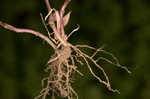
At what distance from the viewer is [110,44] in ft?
3.28

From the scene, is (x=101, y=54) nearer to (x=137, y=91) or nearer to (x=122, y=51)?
(x=122, y=51)

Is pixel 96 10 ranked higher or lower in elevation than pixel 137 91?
higher

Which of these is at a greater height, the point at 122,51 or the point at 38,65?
the point at 122,51

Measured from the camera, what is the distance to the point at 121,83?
1.01 metres

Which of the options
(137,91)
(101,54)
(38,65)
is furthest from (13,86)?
(137,91)

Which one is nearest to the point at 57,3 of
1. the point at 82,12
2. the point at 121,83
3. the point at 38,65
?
the point at 82,12

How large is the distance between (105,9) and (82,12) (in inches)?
3.1

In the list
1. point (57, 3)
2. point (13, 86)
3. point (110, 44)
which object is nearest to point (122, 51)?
point (110, 44)

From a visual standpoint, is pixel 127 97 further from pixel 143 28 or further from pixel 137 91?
pixel 143 28

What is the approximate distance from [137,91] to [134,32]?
0.69ft

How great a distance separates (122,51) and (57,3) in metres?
0.28

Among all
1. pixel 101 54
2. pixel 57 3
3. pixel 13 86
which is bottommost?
pixel 13 86

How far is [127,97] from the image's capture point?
103 centimetres

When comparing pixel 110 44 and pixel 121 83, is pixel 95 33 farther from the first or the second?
pixel 121 83
